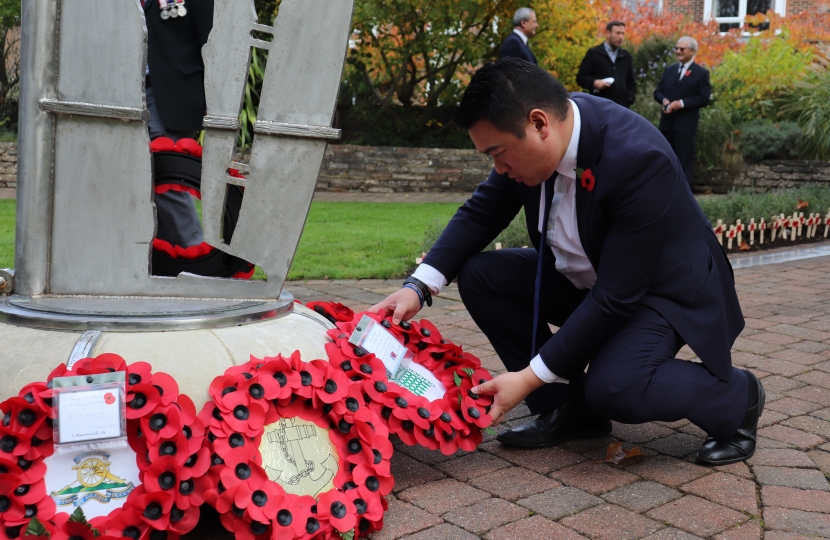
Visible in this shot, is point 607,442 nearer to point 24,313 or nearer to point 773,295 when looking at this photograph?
point 24,313

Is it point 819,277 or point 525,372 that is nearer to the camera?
point 525,372

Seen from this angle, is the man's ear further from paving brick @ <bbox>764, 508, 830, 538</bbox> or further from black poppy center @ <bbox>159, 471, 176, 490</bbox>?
black poppy center @ <bbox>159, 471, 176, 490</bbox>

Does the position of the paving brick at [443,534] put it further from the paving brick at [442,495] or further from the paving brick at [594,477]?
the paving brick at [594,477]

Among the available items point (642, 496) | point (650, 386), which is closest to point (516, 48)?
point (650, 386)

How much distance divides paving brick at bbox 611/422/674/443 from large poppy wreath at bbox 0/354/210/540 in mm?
1550

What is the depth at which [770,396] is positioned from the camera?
3447 millimetres

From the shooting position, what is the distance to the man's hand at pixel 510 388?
2.59m

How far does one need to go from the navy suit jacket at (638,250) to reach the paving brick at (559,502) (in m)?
0.34

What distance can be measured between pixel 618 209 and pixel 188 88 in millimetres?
2186

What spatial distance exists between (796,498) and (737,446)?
306 mm

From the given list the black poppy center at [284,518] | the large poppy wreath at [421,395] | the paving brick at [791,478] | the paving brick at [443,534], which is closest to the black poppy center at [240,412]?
the black poppy center at [284,518]

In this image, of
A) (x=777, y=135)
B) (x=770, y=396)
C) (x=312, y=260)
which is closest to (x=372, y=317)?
(x=770, y=396)

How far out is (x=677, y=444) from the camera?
115 inches

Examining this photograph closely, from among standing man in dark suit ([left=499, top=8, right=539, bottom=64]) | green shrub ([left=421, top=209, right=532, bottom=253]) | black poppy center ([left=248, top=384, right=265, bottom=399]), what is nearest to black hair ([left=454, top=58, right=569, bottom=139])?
black poppy center ([left=248, top=384, right=265, bottom=399])
